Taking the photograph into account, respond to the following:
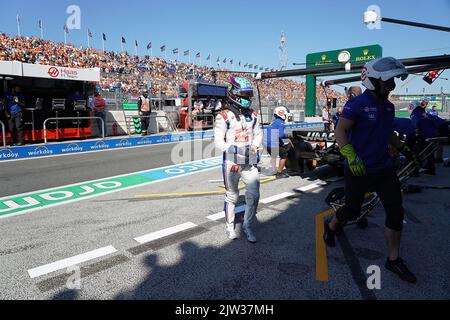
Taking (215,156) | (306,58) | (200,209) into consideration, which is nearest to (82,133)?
(215,156)

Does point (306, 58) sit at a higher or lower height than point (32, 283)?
higher

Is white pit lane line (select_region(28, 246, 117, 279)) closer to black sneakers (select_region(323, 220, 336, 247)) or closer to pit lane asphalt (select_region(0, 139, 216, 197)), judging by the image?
black sneakers (select_region(323, 220, 336, 247))

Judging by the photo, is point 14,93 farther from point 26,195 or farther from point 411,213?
point 411,213

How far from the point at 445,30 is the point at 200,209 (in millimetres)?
8514

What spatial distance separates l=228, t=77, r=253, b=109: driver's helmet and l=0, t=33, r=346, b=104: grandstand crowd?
14.1 metres

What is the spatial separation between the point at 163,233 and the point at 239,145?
1.48 metres

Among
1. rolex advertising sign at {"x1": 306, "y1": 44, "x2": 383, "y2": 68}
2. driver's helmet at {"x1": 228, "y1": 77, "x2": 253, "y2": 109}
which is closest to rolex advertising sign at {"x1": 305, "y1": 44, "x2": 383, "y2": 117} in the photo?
rolex advertising sign at {"x1": 306, "y1": 44, "x2": 383, "y2": 68}

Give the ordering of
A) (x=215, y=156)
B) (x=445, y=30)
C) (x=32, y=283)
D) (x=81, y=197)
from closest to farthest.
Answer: (x=32, y=283), (x=81, y=197), (x=445, y=30), (x=215, y=156)

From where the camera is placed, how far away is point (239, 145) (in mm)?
3658

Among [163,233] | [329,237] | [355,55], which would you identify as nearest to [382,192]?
[329,237]

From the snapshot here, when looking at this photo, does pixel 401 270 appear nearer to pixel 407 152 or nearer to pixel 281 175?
pixel 407 152

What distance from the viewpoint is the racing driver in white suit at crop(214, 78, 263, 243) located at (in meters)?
3.62
